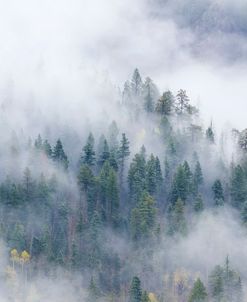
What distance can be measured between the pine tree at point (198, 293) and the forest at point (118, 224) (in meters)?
0.17

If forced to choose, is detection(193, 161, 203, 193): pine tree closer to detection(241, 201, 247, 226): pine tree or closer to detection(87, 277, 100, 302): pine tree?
detection(241, 201, 247, 226): pine tree

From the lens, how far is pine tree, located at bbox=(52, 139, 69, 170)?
175 metres

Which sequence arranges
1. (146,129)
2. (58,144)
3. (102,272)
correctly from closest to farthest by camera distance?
(102,272) < (58,144) < (146,129)

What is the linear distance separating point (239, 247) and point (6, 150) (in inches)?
2108

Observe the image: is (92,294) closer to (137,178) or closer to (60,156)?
(137,178)

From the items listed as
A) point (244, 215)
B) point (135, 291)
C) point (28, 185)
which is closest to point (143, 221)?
point (135, 291)

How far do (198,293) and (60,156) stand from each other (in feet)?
145

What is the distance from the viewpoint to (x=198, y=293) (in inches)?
5876

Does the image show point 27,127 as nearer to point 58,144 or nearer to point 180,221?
point 58,144

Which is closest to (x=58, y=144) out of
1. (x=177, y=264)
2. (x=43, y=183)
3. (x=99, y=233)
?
(x=43, y=183)

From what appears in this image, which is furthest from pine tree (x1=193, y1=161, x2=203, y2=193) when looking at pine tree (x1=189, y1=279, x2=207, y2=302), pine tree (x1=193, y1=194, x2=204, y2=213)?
pine tree (x1=189, y1=279, x2=207, y2=302)

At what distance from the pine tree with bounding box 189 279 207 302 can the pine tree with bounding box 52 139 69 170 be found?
4021cm

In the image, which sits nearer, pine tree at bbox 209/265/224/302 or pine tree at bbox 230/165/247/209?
pine tree at bbox 209/265/224/302

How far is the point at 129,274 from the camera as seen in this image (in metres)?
162
